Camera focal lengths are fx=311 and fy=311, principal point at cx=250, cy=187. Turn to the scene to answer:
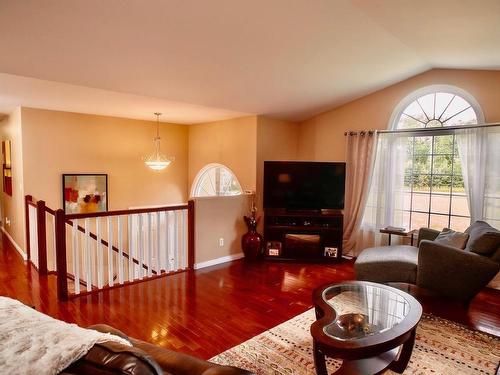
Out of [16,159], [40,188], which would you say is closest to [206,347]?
[40,188]

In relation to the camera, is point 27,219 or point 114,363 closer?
point 114,363

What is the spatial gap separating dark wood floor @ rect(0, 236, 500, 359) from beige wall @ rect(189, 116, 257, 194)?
1.71m

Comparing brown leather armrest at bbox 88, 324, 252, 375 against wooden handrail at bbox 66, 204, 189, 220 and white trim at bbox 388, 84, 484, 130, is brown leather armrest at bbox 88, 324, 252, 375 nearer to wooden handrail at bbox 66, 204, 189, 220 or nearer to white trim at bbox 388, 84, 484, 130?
wooden handrail at bbox 66, 204, 189, 220

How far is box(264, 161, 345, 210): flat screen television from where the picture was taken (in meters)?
4.81

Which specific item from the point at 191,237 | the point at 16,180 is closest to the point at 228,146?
the point at 191,237

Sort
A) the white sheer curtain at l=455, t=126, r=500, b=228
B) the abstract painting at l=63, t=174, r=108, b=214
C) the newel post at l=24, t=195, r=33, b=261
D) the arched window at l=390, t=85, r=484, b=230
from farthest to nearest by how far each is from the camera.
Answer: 1. the abstract painting at l=63, t=174, r=108, b=214
2. the newel post at l=24, t=195, r=33, b=261
3. the arched window at l=390, t=85, r=484, b=230
4. the white sheer curtain at l=455, t=126, r=500, b=228

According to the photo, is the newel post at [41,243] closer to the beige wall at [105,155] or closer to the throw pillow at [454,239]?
the beige wall at [105,155]

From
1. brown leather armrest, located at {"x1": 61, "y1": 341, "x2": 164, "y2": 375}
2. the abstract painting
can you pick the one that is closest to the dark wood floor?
the abstract painting

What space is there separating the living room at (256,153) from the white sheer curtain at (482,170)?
16 millimetres

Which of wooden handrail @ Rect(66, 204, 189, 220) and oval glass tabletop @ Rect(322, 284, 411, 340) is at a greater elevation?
wooden handrail @ Rect(66, 204, 189, 220)

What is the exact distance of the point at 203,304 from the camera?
326cm

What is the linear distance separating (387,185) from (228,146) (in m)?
2.72

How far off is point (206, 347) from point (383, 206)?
3.42m

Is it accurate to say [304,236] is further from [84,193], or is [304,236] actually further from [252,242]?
[84,193]
